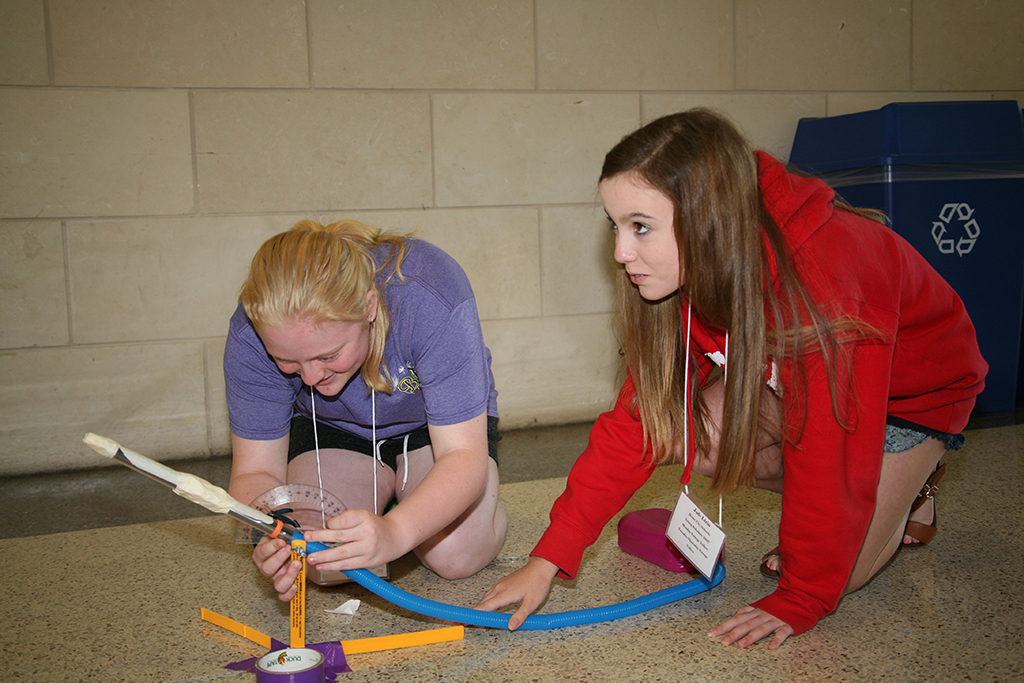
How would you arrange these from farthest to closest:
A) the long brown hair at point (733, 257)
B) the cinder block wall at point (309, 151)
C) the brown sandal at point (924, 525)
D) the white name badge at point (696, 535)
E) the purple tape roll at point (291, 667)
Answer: the cinder block wall at point (309, 151) → the brown sandal at point (924, 525) → the white name badge at point (696, 535) → the long brown hair at point (733, 257) → the purple tape roll at point (291, 667)

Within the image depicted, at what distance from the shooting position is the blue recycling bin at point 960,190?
7.46ft

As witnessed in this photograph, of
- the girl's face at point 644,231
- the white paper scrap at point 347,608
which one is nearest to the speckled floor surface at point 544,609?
the white paper scrap at point 347,608

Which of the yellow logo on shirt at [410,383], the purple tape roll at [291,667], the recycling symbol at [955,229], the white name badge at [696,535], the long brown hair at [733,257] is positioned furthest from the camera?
the recycling symbol at [955,229]

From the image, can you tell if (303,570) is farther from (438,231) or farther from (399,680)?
(438,231)

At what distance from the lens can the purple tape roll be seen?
A: 0.92 meters

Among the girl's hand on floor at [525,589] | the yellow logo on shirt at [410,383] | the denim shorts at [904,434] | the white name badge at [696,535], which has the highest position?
the yellow logo on shirt at [410,383]

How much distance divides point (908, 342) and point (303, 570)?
3.23 feet

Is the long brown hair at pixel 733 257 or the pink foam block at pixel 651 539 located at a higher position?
the long brown hair at pixel 733 257

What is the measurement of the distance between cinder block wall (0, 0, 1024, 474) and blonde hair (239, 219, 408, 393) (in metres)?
1.19

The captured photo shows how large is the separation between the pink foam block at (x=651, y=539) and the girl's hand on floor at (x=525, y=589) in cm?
30

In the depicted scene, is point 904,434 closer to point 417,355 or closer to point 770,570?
point 770,570

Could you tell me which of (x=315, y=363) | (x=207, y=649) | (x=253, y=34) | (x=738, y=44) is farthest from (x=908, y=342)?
(x=253, y=34)

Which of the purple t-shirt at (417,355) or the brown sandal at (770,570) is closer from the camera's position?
the purple t-shirt at (417,355)

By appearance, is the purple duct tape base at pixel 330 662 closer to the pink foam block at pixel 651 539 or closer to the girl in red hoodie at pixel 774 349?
the girl in red hoodie at pixel 774 349
